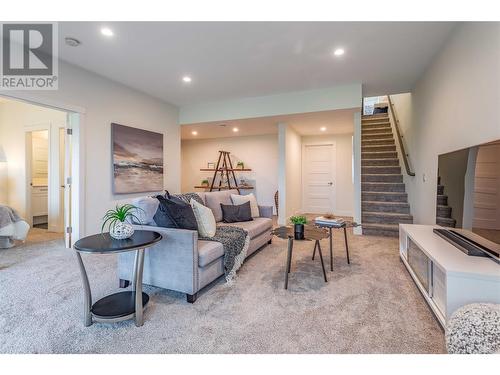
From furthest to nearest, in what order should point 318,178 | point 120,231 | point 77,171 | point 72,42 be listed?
1. point 318,178
2. point 77,171
3. point 72,42
4. point 120,231

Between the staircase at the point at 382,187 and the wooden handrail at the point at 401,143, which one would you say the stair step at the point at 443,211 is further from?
the wooden handrail at the point at 401,143

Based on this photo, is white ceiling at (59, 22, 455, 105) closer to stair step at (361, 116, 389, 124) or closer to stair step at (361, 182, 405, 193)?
stair step at (361, 182, 405, 193)

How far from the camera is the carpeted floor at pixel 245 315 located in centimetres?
162

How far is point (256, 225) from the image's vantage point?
3459 mm

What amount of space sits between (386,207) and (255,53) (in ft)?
12.2

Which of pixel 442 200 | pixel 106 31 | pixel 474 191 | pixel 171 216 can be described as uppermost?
pixel 106 31

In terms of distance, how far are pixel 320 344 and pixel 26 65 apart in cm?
425

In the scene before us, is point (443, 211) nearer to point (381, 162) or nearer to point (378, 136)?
point (381, 162)

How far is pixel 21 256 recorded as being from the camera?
3.43 meters

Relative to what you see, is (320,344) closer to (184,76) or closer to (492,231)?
(492,231)

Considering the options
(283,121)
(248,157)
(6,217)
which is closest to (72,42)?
(6,217)

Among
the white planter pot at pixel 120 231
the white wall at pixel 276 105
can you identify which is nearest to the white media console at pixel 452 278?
the white planter pot at pixel 120 231
